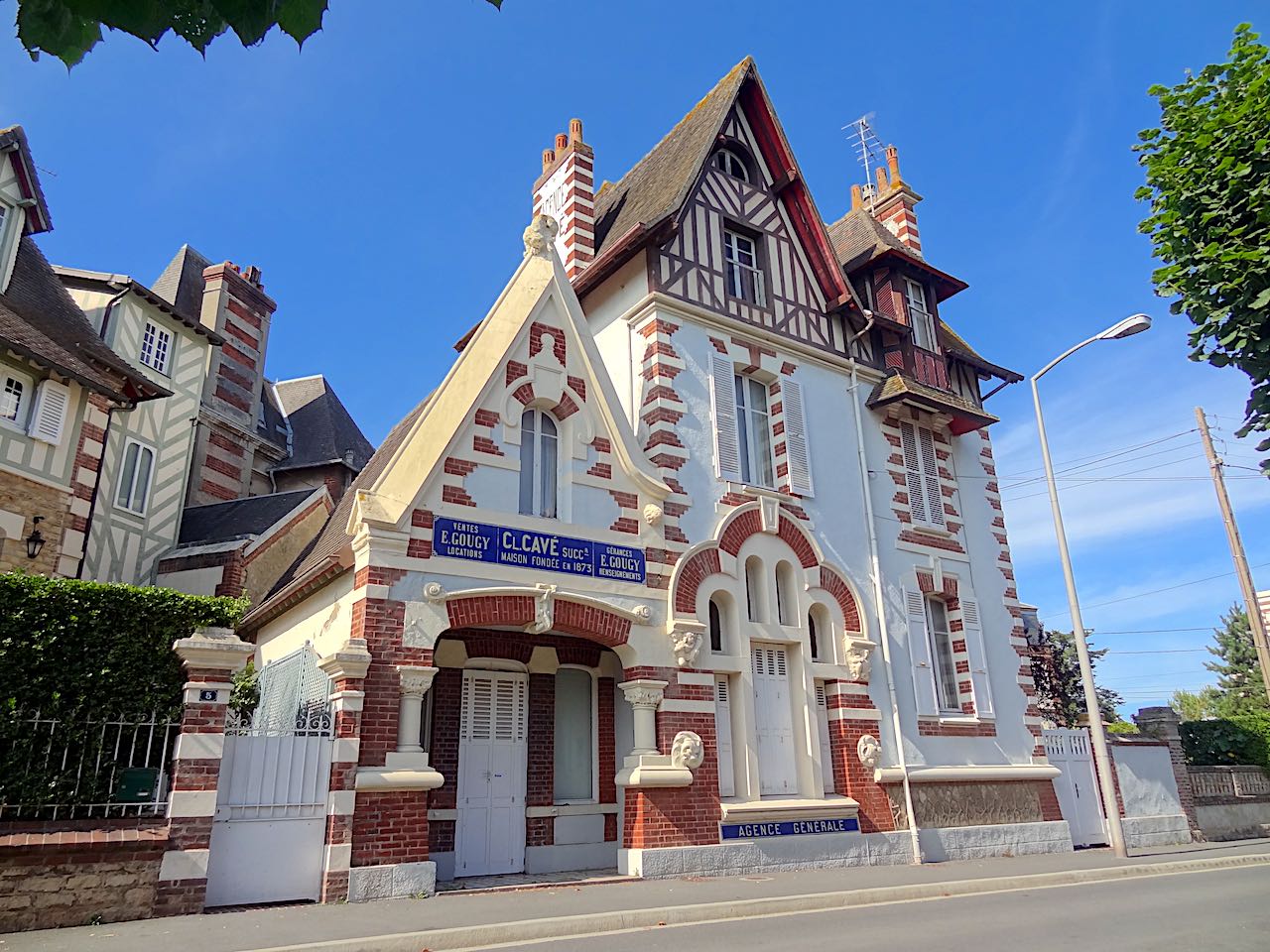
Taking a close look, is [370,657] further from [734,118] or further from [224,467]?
[224,467]

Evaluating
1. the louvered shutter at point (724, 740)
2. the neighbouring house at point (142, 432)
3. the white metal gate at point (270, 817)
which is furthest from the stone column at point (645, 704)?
the neighbouring house at point (142, 432)

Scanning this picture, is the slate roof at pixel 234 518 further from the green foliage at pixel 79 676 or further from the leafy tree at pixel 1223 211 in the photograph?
the leafy tree at pixel 1223 211

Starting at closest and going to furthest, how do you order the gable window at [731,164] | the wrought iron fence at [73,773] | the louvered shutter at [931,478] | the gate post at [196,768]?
the gate post at [196,768]
the wrought iron fence at [73,773]
the gable window at [731,164]
the louvered shutter at [931,478]

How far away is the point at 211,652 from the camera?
862cm

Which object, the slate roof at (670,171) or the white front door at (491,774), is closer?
the white front door at (491,774)

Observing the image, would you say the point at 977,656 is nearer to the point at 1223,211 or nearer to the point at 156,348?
the point at 1223,211

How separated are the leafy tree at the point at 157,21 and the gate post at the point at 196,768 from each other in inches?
286

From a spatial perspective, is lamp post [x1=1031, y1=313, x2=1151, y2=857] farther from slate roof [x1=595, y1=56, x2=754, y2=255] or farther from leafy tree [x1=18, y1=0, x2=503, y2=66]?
leafy tree [x1=18, y1=0, x2=503, y2=66]

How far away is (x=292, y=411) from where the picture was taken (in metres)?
27.2

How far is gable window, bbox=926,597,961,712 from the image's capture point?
15.9 m

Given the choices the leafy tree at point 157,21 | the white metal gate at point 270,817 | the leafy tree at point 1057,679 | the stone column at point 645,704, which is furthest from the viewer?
the leafy tree at point 1057,679

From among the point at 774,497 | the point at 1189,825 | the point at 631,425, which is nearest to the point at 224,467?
the point at 631,425

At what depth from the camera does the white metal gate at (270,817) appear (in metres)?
8.70

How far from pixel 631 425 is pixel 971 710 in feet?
26.5
